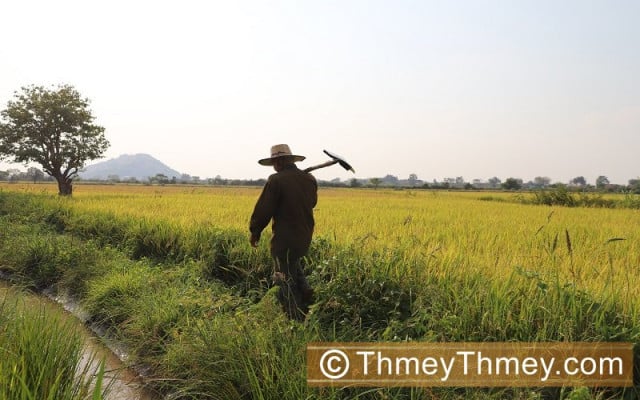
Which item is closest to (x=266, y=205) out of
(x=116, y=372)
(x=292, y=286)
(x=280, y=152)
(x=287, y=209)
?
(x=287, y=209)

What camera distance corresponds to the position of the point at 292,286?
13.3 feet

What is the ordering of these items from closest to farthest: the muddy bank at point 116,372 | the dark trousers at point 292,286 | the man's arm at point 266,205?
the muddy bank at point 116,372, the man's arm at point 266,205, the dark trousers at point 292,286

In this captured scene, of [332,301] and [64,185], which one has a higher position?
[64,185]

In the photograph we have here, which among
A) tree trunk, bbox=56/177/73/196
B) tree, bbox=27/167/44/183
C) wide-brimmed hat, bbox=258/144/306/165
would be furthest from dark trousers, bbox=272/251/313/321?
tree, bbox=27/167/44/183

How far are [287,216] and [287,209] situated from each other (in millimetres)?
74

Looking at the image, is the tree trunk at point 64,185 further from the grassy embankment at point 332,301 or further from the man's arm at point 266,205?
the man's arm at point 266,205

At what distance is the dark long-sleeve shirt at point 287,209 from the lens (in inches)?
Result: 151

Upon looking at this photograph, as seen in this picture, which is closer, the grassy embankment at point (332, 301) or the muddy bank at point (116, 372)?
the grassy embankment at point (332, 301)

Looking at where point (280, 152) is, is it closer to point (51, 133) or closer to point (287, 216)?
point (287, 216)

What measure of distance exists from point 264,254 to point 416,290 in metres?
2.63

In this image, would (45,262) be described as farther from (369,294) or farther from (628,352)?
(628,352)

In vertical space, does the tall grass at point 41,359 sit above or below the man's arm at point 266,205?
below

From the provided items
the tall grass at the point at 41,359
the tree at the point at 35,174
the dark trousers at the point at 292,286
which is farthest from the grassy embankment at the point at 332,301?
the tree at the point at 35,174

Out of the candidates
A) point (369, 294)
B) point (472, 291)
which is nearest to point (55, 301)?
point (369, 294)
